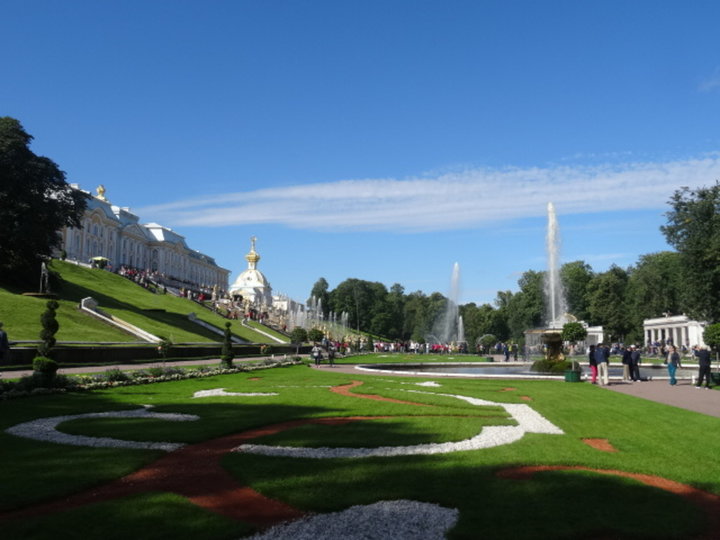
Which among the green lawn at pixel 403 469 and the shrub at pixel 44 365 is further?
the shrub at pixel 44 365

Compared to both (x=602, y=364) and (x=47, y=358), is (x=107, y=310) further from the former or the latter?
(x=602, y=364)

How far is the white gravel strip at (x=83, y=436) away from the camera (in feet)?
30.7

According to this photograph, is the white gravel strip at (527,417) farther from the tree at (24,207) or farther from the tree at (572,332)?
the tree at (24,207)

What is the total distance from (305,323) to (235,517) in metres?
76.9

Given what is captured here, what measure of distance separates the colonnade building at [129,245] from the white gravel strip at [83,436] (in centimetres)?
7202

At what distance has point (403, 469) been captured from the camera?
778cm

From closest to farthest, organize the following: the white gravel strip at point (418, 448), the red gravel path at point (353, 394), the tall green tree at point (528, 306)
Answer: the white gravel strip at point (418, 448) < the red gravel path at point (353, 394) < the tall green tree at point (528, 306)

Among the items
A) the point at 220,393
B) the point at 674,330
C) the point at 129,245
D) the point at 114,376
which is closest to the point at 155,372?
the point at 114,376

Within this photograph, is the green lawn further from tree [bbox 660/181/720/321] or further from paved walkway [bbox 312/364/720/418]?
tree [bbox 660/181/720/321]

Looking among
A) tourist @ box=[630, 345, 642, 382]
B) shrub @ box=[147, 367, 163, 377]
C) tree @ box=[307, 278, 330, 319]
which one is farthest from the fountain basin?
tree @ box=[307, 278, 330, 319]

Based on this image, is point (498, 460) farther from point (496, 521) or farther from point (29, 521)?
point (29, 521)

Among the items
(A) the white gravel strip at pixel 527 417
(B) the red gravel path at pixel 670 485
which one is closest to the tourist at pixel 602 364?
(A) the white gravel strip at pixel 527 417

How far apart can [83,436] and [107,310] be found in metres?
38.2

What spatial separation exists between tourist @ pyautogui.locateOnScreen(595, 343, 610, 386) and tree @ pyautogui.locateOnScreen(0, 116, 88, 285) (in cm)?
4245
